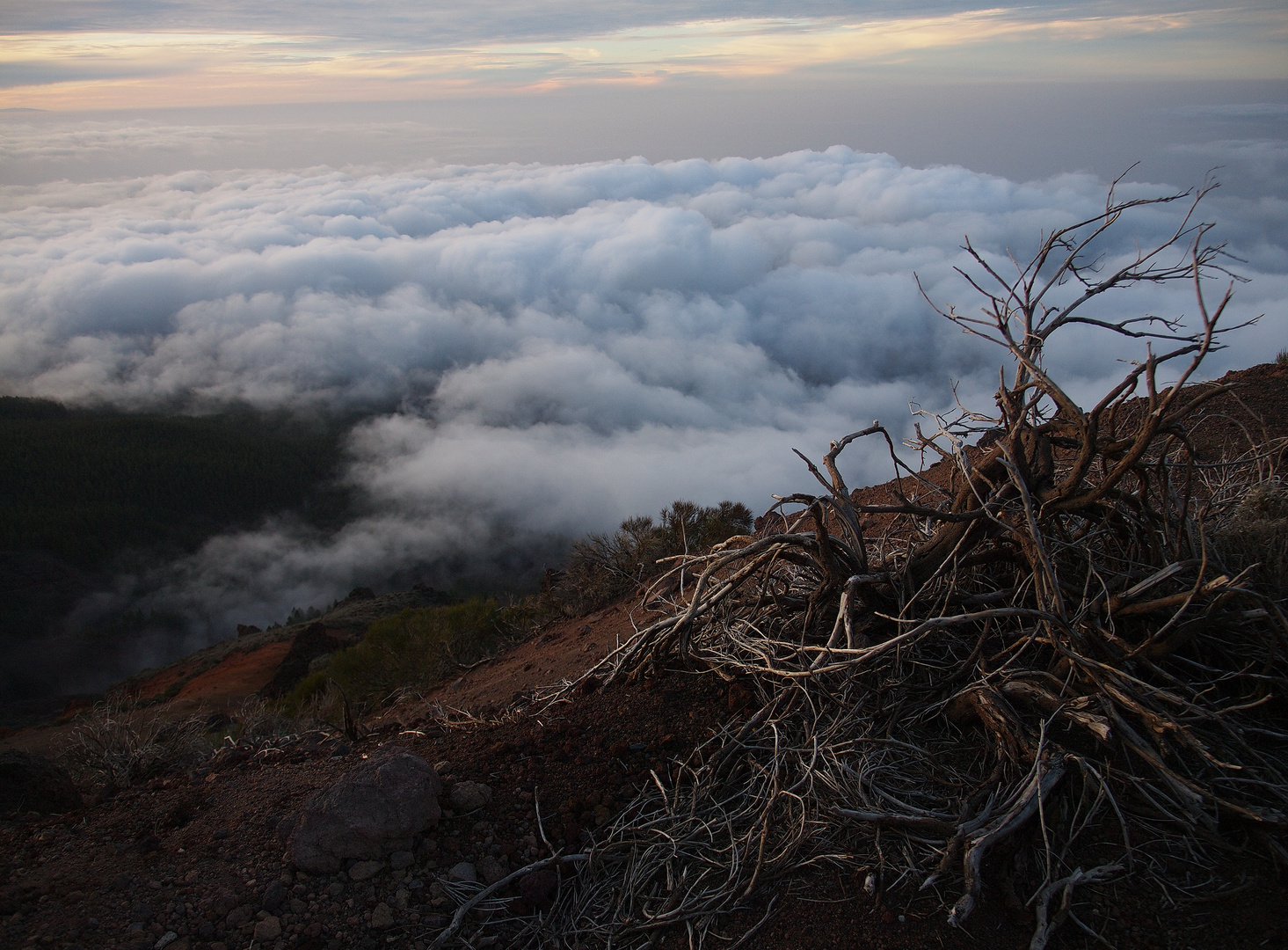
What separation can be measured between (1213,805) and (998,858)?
2.51ft

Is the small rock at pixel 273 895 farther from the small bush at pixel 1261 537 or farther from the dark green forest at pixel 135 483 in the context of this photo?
the dark green forest at pixel 135 483

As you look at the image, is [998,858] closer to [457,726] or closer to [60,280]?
[457,726]

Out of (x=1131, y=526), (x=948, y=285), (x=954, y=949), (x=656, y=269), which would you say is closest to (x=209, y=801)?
(x=954, y=949)

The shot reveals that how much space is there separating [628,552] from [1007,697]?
5905mm

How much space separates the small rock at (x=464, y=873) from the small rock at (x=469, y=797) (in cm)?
26

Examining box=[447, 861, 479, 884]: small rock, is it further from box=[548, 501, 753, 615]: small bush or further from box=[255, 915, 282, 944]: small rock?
box=[548, 501, 753, 615]: small bush

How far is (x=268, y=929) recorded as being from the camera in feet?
7.98

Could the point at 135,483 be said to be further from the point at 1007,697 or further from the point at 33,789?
the point at 1007,697

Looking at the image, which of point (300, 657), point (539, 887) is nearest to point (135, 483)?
point (300, 657)

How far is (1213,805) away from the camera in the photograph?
2373 mm

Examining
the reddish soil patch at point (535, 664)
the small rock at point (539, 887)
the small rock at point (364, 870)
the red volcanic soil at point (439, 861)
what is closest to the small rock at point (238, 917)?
the red volcanic soil at point (439, 861)

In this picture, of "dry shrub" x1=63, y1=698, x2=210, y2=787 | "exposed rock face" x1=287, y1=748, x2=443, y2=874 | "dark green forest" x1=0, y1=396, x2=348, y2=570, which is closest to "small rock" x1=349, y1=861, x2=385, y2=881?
"exposed rock face" x1=287, y1=748, x2=443, y2=874

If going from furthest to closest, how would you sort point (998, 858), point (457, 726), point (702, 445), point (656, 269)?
point (656, 269) < point (702, 445) < point (457, 726) < point (998, 858)

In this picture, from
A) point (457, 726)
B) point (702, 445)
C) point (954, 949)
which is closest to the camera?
point (954, 949)
